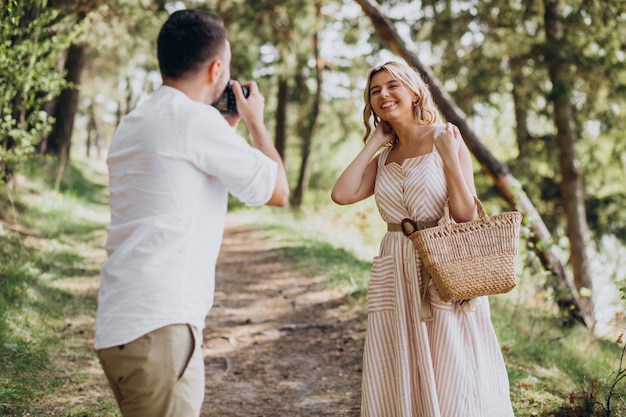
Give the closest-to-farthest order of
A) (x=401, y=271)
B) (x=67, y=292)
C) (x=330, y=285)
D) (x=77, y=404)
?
1. (x=401, y=271)
2. (x=77, y=404)
3. (x=67, y=292)
4. (x=330, y=285)

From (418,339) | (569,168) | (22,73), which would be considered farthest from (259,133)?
(569,168)

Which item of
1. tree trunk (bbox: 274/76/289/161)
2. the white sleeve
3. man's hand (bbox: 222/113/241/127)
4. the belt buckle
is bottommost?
the belt buckle

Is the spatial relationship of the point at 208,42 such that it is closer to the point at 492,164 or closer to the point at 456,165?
the point at 456,165

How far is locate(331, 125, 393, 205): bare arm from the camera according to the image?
3326 millimetres

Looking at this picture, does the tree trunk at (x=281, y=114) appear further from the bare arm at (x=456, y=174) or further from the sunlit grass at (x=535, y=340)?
the bare arm at (x=456, y=174)

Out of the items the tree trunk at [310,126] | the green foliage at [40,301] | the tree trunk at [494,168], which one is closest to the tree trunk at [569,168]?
the tree trunk at [494,168]

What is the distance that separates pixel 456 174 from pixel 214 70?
4.44 feet

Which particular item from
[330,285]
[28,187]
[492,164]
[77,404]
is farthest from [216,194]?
[28,187]

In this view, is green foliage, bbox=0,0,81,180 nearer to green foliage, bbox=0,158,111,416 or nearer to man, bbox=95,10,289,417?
green foliage, bbox=0,158,111,416

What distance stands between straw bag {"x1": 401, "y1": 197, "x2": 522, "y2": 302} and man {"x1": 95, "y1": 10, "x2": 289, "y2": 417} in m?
1.02

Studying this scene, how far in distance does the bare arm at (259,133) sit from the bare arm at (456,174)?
105 centimetres

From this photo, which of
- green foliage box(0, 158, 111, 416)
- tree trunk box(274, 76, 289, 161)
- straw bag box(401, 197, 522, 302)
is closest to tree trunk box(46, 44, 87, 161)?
green foliage box(0, 158, 111, 416)

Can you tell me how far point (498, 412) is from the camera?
9.87ft

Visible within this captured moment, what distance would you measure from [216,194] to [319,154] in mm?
17170
